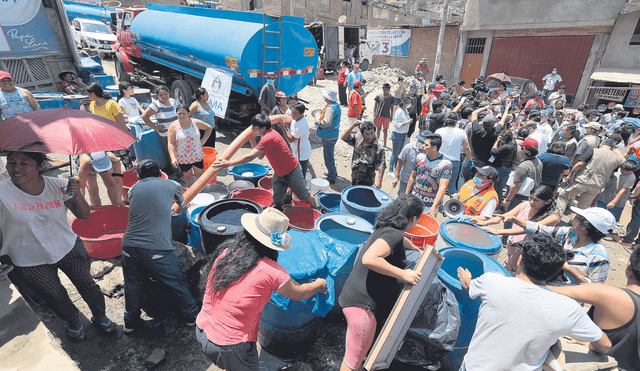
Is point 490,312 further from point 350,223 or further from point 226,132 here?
point 226,132

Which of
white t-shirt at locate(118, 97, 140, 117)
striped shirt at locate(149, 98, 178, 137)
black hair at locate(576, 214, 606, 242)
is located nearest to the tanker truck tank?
striped shirt at locate(149, 98, 178, 137)

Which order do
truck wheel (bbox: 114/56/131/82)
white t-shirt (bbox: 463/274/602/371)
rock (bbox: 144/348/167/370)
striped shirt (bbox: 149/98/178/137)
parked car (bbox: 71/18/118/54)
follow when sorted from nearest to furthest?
white t-shirt (bbox: 463/274/602/371) → rock (bbox: 144/348/167/370) → striped shirt (bbox: 149/98/178/137) → truck wheel (bbox: 114/56/131/82) → parked car (bbox: 71/18/118/54)

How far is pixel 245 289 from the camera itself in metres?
2.05

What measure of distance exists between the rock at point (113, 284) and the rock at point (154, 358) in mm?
1161

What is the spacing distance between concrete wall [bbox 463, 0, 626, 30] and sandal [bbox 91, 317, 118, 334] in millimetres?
21131

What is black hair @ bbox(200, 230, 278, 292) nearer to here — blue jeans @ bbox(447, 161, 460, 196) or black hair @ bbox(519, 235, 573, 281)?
black hair @ bbox(519, 235, 573, 281)

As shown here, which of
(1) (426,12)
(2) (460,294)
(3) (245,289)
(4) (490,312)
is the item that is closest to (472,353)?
(4) (490,312)

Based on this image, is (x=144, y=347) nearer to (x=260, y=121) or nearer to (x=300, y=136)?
(x=260, y=121)

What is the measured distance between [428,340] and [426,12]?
→ 4638 centimetres

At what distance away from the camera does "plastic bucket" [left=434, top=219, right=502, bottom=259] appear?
→ 9.80 feet

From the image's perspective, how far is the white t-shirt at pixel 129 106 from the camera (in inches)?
240

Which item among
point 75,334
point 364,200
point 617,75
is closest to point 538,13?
point 617,75

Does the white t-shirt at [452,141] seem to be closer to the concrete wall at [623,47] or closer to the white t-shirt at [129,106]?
the white t-shirt at [129,106]

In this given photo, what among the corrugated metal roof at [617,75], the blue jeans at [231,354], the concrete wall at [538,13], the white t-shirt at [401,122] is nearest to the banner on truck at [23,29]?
the white t-shirt at [401,122]
